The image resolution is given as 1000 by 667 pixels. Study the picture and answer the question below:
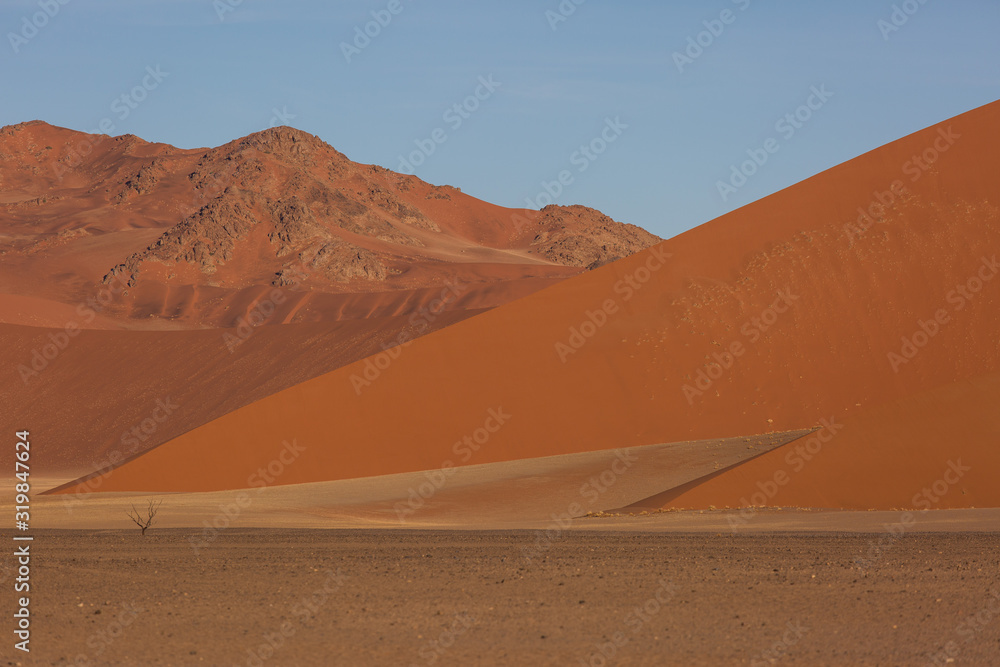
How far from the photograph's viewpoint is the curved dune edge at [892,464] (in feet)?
56.3

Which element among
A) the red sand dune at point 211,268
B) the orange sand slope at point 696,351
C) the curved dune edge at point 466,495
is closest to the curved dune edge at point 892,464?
the curved dune edge at point 466,495

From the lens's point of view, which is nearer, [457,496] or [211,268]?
[457,496]

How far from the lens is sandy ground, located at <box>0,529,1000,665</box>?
8.07 m

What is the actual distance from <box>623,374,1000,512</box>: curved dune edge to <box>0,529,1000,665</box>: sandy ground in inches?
140

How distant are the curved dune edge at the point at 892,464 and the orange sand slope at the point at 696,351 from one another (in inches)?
324

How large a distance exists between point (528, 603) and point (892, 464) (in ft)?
32.8

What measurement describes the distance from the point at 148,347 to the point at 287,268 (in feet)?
127

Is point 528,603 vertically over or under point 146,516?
under

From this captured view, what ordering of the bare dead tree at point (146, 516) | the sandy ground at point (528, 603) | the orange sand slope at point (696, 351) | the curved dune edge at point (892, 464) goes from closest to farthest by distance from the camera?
1. the sandy ground at point (528, 603)
2. the curved dune edge at point (892, 464)
3. the bare dead tree at point (146, 516)
4. the orange sand slope at point (696, 351)

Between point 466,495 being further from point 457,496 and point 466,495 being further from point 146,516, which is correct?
point 146,516

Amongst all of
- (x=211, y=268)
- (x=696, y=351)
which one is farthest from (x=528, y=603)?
(x=211, y=268)

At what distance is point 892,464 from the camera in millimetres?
17562

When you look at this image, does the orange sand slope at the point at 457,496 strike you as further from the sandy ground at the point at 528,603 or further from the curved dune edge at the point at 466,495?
the sandy ground at the point at 528,603

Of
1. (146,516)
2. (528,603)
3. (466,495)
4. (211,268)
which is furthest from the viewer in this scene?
(211,268)
